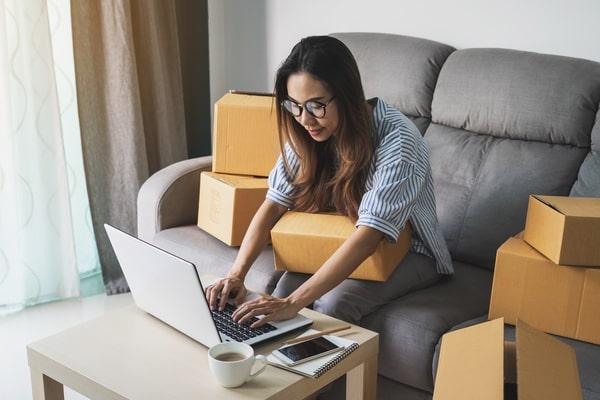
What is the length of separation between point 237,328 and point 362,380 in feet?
0.96

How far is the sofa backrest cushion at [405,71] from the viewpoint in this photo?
2486mm

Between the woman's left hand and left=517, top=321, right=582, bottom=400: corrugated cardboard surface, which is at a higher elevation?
left=517, top=321, right=582, bottom=400: corrugated cardboard surface

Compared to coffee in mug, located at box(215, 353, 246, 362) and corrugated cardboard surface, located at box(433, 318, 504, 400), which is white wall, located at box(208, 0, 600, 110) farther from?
coffee in mug, located at box(215, 353, 246, 362)

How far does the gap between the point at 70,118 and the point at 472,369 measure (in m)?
2.21

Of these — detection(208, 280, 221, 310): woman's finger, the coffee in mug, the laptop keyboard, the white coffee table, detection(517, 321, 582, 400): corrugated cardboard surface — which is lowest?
the white coffee table

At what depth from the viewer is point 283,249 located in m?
2.04

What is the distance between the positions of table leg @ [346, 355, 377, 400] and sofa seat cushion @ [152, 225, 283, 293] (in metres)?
0.49

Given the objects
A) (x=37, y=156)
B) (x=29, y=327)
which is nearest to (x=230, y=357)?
(x=29, y=327)

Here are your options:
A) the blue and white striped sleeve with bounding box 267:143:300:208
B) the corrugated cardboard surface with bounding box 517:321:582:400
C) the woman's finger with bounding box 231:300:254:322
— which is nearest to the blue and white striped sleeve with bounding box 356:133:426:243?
the blue and white striped sleeve with bounding box 267:143:300:208

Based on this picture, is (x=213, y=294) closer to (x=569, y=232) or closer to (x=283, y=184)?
(x=283, y=184)

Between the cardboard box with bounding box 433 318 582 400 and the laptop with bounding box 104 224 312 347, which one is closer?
the cardboard box with bounding box 433 318 582 400

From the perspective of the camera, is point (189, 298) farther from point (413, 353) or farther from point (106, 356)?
point (413, 353)

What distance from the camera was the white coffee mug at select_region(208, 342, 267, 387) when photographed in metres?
1.44

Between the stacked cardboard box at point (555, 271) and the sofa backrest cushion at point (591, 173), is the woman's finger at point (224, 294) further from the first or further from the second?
the sofa backrest cushion at point (591, 173)
